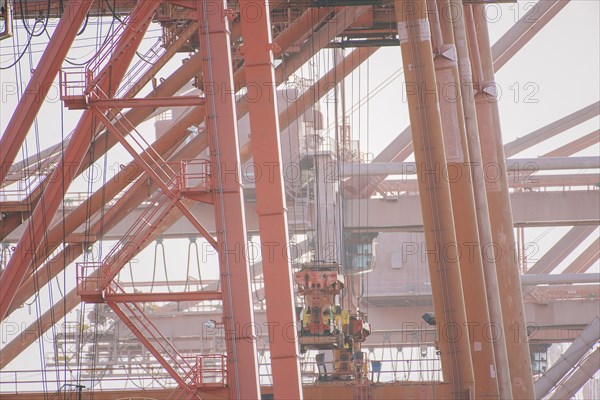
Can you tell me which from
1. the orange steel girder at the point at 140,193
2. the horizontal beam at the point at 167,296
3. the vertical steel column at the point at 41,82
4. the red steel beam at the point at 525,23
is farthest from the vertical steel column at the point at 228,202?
the red steel beam at the point at 525,23

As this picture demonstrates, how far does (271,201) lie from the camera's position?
74.6 ft

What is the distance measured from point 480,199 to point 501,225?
230 centimetres

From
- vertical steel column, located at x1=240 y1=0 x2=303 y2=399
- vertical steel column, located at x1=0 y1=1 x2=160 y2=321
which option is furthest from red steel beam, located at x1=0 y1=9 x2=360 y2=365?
vertical steel column, located at x1=240 y1=0 x2=303 y2=399

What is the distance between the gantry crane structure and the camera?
23266 millimetres

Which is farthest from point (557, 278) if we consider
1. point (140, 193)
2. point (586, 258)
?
point (140, 193)

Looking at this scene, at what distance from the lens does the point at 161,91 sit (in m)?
33.5

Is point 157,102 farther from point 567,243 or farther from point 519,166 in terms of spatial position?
point 567,243

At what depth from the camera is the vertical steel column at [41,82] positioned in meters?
25.1

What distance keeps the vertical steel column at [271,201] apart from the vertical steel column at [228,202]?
0.76 meters

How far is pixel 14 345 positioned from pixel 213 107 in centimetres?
2049

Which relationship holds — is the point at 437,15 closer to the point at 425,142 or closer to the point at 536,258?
the point at 425,142

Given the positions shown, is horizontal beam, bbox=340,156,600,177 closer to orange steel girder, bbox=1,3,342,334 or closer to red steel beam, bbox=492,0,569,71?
red steel beam, bbox=492,0,569,71

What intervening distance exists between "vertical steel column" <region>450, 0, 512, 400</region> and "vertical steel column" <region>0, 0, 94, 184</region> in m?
11.5

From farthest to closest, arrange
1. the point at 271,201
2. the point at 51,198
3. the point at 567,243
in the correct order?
the point at 567,243 → the point at 51,198 → the point at 271,201
